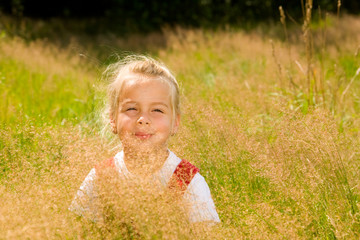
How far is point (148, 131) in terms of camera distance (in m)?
2.45

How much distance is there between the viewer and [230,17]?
42.4 ft

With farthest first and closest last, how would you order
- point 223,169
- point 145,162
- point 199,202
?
1. point 223,169
2. point 199,202
3. point 145,162

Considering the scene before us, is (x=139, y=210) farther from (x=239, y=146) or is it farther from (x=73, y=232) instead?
(x=239, y=146)

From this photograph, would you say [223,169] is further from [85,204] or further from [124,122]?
[85,204]

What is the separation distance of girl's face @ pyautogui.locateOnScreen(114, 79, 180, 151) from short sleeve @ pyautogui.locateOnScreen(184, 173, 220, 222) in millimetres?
273

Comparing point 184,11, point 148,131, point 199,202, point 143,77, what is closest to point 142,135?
point 148,131

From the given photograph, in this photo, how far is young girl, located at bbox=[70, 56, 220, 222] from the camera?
2186 mm

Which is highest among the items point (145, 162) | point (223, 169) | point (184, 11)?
point (145, 162)

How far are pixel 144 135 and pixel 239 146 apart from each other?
1.91 ft

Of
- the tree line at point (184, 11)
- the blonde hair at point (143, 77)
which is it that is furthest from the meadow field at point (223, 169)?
the tree line at point (184, 11)

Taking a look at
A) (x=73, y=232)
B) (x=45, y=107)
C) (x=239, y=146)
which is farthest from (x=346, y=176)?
(x=45, y=107)

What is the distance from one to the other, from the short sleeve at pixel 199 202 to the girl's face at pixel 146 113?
0.27 metres

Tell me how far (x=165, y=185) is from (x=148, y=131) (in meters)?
0.32

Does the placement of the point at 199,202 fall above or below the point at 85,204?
below
